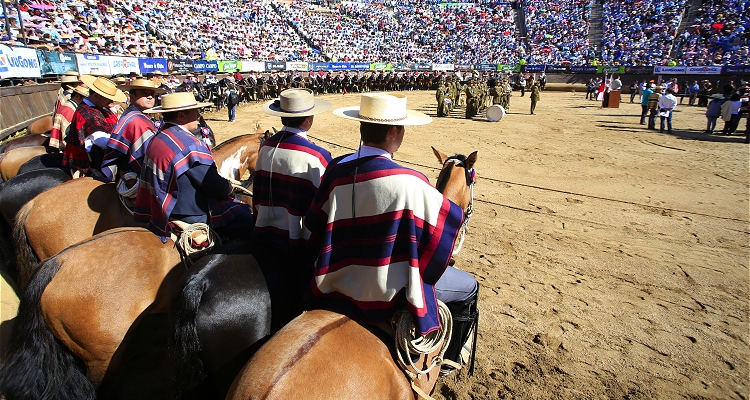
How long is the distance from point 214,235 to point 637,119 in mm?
21670

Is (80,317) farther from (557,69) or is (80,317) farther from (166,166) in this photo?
(557,69)

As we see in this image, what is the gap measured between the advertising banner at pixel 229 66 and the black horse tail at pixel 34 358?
3180 centimetres

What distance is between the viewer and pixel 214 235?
340cm

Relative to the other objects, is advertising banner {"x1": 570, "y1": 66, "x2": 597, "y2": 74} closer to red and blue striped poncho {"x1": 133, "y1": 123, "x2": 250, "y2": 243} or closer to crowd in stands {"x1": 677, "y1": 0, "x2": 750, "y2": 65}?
crowd in stands {"x1": 677, "y1": 0, "x2": 750, "y2": 65}

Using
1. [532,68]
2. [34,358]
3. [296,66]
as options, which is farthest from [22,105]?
[532,68]

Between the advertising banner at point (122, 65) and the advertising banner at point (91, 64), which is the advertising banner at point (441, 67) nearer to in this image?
the advertising banner at point (122, 65)

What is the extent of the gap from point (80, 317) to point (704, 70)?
43.2 metres

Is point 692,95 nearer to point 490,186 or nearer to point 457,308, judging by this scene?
point 490,186

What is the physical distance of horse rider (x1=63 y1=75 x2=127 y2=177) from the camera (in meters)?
5.00

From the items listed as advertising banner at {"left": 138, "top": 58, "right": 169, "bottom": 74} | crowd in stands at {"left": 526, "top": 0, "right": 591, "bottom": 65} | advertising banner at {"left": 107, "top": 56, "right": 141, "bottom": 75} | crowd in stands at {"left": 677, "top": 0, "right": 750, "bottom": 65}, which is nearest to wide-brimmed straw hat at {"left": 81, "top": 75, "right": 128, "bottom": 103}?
advertising banner at {"left": 107, "top": 56, "right": 141, "bottom": 75}

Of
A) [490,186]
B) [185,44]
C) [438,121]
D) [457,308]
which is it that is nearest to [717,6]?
[438,121]

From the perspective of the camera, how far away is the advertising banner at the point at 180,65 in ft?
92.0

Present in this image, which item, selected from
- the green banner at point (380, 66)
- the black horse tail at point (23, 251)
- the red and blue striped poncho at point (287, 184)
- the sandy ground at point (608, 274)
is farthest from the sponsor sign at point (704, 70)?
the black horse tail at point (23, 251)

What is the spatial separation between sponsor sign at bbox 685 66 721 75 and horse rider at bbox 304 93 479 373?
41.7 m
